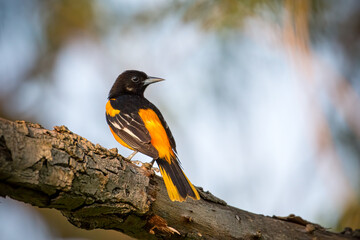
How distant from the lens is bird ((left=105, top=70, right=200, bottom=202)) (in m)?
3.25

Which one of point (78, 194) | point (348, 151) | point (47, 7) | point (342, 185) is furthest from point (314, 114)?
point (47, 7)

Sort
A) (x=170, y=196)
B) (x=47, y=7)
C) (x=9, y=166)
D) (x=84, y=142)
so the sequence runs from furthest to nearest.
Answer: (x=47, y=7), (x=170, y=196), (x=84, y=142), (x=9, y=166)

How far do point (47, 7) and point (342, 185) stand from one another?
4.92 m

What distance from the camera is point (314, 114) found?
5.50 meters

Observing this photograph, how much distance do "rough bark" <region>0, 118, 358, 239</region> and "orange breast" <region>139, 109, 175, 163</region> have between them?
630 mm

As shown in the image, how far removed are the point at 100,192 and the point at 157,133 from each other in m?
1.73

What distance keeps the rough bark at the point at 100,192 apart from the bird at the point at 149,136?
0.11m

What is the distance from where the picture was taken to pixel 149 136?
4.16 m

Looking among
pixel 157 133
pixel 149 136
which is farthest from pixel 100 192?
pixel 157 133

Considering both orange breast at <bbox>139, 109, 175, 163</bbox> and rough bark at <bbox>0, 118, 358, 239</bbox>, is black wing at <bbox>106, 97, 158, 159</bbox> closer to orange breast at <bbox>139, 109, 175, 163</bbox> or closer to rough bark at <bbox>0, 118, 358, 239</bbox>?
orange breast at <bbox>139, 109, 175, 163</bbox>

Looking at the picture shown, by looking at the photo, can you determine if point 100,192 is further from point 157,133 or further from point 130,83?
point 130,83

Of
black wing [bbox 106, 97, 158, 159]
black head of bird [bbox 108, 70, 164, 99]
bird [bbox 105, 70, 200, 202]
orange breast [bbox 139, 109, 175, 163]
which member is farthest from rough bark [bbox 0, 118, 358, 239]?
black head of bird [bbox 108, 70, 164, 99]

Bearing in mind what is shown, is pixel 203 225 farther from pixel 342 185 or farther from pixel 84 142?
pixel 342 185

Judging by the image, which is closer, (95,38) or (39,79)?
(39,79)
